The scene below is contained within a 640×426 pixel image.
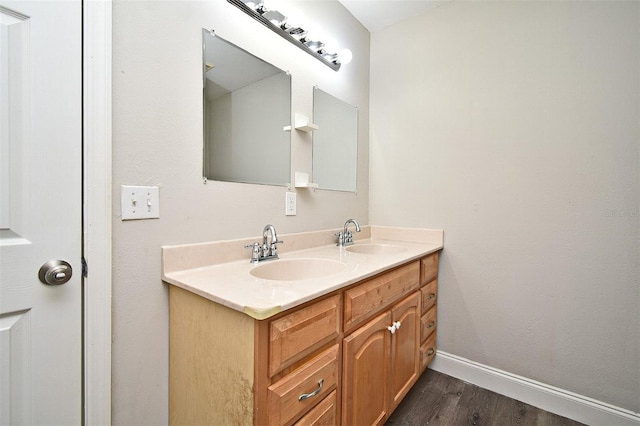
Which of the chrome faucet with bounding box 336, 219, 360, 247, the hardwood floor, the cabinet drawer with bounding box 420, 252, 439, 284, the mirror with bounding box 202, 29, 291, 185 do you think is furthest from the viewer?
the chrome faucet with bounding box 336, 219, 360, 247

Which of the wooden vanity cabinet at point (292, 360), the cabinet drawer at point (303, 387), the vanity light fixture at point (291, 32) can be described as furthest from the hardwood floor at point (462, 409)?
the vanity light fixture at point (291, 32)

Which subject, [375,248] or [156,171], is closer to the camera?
[156,171]

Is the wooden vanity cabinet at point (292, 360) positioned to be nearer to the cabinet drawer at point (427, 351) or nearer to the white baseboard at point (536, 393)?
the cabinet drawer at point (427, 351)

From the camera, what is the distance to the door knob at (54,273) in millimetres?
764

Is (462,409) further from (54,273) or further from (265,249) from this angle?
(54,273)

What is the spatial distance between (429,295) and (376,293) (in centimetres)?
70

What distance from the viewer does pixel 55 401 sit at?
798mm

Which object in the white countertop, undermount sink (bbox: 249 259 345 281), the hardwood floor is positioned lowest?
the hardwood floor

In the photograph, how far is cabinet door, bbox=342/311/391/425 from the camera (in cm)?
98

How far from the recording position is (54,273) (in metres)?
0.77

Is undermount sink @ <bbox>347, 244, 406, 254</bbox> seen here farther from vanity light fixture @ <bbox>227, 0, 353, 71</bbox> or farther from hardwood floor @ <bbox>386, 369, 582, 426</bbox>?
vanity light fixture @ <bbox>227, 0, 353, 71</bbox>

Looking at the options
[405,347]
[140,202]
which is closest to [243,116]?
[140,202]

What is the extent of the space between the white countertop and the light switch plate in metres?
0.14

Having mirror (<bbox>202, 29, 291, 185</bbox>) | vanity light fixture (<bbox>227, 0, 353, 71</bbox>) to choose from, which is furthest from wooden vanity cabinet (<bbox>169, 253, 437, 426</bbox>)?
vanity light fixture (<bbox>227, 0, 353, 71</bbox>)
